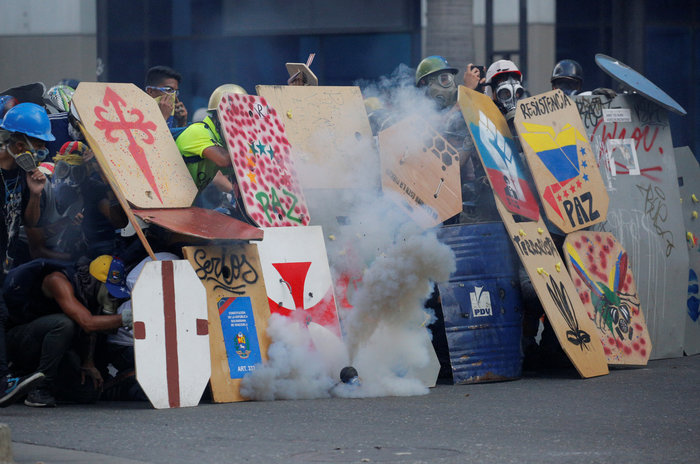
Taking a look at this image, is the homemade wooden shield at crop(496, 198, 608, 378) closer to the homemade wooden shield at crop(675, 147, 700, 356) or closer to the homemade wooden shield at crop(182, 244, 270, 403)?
the homemade wooden shield at crop(675, 147, 700, 356)

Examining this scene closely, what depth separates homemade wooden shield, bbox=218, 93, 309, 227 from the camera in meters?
7.48

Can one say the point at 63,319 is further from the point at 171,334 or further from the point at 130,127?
Answer: the point at 130,127

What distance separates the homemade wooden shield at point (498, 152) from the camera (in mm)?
8000

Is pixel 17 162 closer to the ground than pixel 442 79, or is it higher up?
closer to the ground

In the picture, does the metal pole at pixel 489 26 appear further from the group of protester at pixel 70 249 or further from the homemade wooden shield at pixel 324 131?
the group of protester at pixel 70 249

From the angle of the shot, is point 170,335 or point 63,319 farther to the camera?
point 63,319

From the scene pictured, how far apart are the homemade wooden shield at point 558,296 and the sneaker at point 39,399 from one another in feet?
10.2

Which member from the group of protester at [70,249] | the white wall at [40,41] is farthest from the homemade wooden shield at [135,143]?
the white wall at [40,41]

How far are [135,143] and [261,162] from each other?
0.82 m

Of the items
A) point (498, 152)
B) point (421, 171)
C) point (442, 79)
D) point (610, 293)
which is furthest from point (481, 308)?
point (442, 79)

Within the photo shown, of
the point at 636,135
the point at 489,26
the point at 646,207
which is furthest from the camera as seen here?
the point at 489,26

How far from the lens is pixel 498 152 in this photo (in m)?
8.20

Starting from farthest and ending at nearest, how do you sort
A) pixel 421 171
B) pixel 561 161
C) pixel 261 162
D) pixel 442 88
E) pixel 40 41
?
pixel 40 41 < pixel 561 161 < pixel 442 88 < pixel 421 171 < pixel 261 162

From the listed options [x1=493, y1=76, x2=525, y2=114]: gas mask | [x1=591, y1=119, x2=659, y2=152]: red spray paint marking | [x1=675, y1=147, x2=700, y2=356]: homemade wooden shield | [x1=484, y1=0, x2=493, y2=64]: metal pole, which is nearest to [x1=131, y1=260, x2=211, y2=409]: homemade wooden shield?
[x1=493, y1=76, x2=525, y2=114]: gas mask
